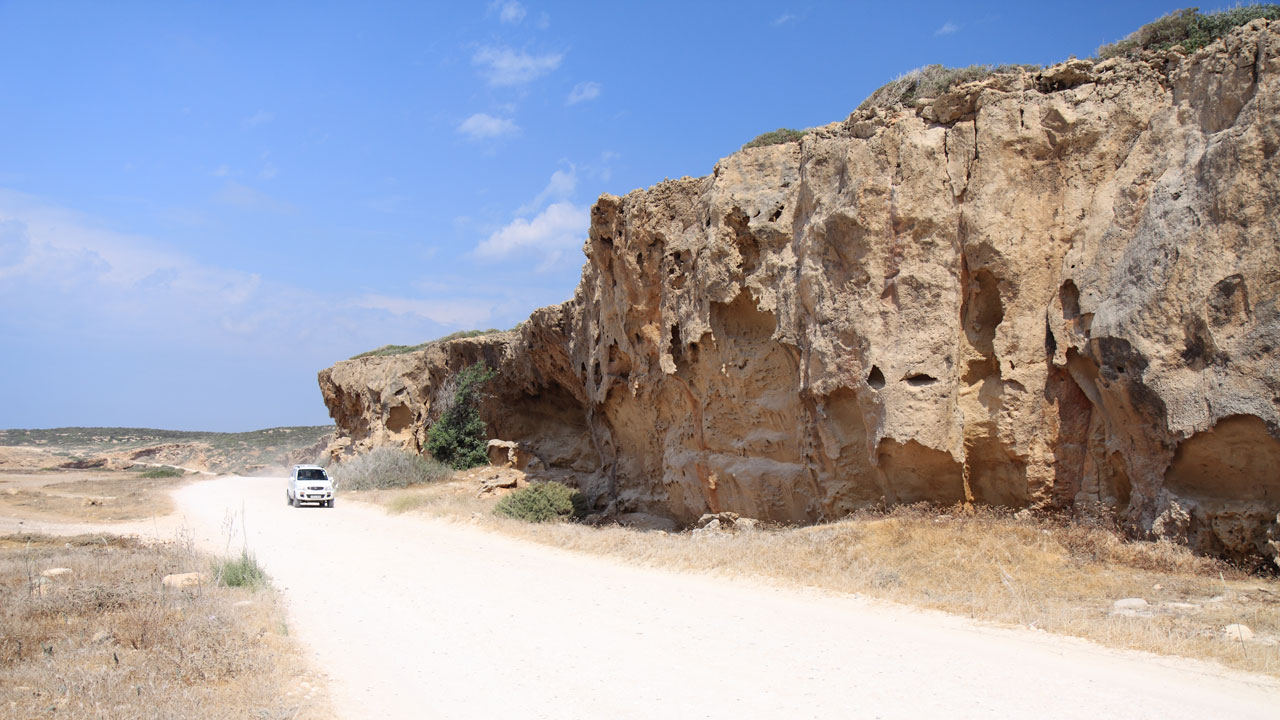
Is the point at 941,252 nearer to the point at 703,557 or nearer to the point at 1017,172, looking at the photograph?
the point at 1017,172

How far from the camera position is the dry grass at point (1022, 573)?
7195mm

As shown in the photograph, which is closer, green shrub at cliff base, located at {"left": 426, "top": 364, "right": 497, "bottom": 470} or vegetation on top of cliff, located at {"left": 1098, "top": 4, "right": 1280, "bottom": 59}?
vegetation on top of cliff, located at {"left": 1098, "top": 4, "right": 1280, "bottom": 59}

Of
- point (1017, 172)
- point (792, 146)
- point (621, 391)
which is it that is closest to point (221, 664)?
point (1017, 172)

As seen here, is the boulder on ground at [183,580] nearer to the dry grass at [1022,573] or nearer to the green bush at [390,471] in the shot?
the dry grass at [1022,573]

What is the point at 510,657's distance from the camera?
22.8ft

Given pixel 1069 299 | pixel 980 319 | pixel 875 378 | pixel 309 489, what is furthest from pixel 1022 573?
pixel 309 489

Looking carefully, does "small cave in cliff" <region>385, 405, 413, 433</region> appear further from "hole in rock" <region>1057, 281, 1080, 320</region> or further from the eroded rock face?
"hole in rock" <region>1057, 281, 1080, 320</region>

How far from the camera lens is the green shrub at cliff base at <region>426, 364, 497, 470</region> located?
29.6m

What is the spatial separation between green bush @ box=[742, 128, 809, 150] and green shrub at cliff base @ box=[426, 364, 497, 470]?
15.7 m

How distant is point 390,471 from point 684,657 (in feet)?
76.3

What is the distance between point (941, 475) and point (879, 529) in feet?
4.85

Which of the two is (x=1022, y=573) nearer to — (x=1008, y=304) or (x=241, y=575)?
(x=1008, y=304)

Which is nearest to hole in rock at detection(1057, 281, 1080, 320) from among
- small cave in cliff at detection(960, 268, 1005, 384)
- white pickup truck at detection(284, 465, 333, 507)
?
small cave in cliff at detection(960, 268, 1005, 384)

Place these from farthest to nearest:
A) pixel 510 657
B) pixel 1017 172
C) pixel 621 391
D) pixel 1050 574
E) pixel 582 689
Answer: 1. pixel 621 391
2. pixel 1017 172
3. pixel 1050 574
4. pixel 510 657
5. pixel 582 689
